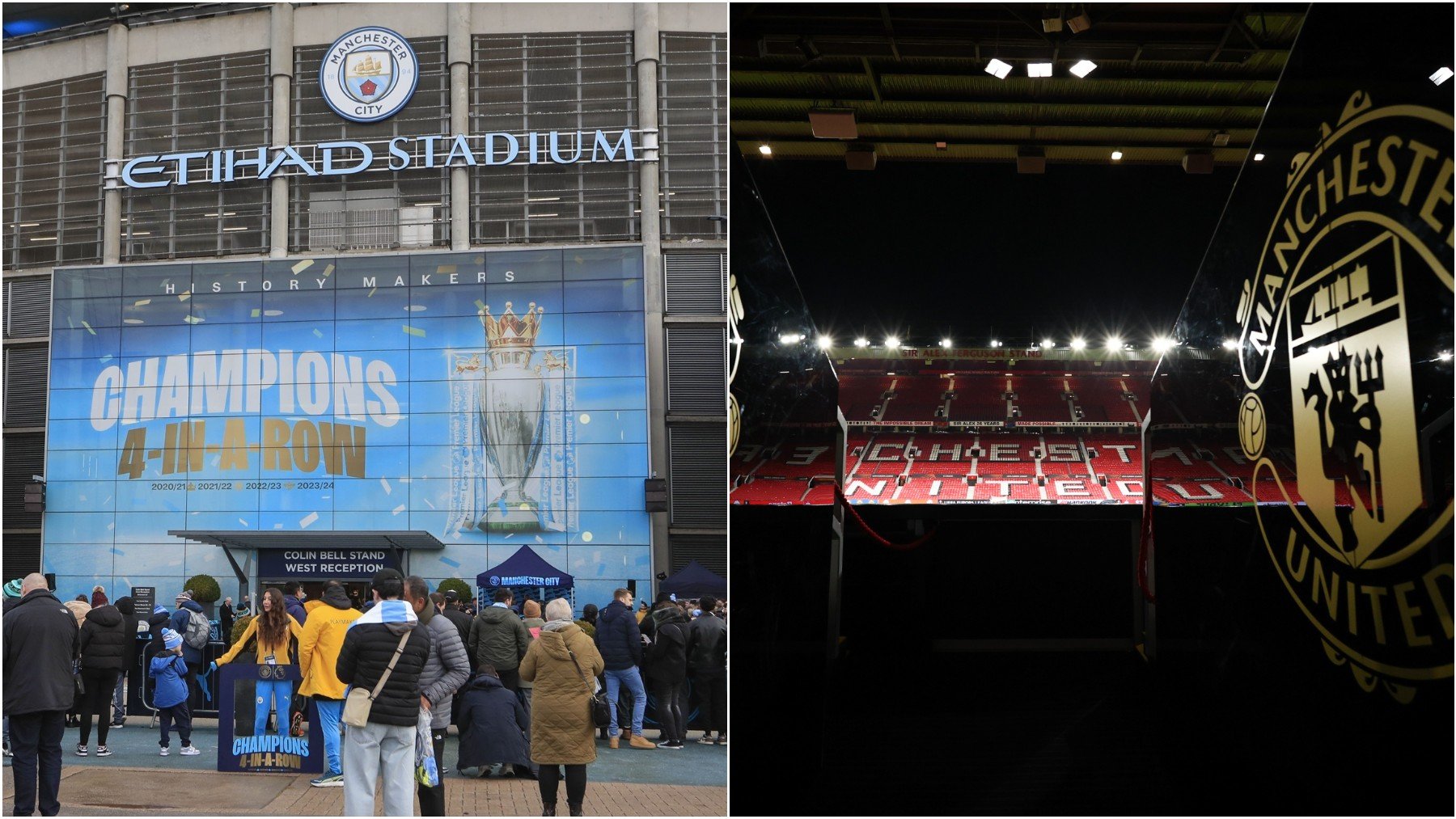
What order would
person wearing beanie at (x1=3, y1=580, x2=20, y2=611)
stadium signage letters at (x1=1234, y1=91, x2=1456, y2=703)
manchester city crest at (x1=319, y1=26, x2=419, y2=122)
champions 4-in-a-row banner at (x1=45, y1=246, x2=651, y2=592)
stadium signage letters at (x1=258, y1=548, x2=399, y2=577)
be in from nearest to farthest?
stadium signage letters at (x1=1234, y1=91, x2=1456, y2=703) < person wearing beanie at (x1=3, y1=580, x2=20, y2=611) < stadium signage letters at (x1=258, y1=548, x2=399, y2=577) < champions 4-in-a-row banner at (x1=45, y1=246, x2=651, y2=592) < manchester city crest at (x1=319, y1=26, x2=419, y2=122)

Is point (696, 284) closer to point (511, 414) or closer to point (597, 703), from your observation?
point (511, 414)

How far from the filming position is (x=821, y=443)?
3.63 meters

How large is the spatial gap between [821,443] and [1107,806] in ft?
4.92

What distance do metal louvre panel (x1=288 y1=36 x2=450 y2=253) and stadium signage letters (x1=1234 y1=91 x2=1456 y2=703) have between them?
3678 millimetres

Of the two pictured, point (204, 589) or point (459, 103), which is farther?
point (459, 103)

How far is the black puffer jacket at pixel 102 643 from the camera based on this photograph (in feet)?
14.7

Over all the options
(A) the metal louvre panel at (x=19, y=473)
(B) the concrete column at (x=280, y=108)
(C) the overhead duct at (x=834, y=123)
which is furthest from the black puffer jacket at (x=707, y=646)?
(C) the overhead duct at (x=834, y=123)

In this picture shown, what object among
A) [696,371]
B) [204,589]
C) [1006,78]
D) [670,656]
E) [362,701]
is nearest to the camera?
[362,701]

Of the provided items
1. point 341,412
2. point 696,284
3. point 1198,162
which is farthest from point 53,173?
point 1198,162

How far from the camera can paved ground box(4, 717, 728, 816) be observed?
13.5ft

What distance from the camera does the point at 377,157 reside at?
4.77m

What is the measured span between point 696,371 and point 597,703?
1537 mm

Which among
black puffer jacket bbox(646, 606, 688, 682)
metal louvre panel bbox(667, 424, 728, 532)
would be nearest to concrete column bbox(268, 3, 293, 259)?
metal louvre panel bbox(667, 424, 728, 532)

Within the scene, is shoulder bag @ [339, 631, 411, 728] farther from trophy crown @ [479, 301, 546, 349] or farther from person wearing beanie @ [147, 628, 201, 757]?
trophy crown @ [479, 301, 546, 349]
